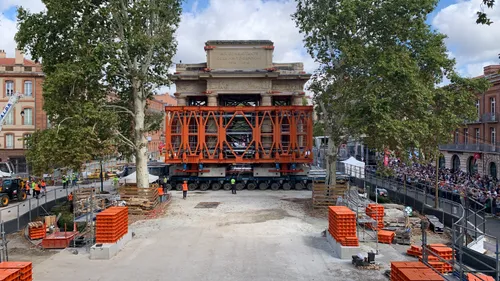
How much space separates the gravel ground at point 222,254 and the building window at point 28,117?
1425 inches

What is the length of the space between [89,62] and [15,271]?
16.0 m

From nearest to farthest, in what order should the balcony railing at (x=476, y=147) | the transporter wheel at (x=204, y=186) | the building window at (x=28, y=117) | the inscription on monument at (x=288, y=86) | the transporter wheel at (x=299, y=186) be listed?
the transporter wheel at (x=204, y=186)
the transporter wheel at (x=299, y=186)
the inscription on monument at (x=288, y=86)
the balcony railing at (x=476, y=147)
the building window at (x=28, y=117)

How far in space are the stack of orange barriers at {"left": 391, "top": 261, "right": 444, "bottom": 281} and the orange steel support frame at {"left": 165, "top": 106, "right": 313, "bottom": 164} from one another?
24.8 meters

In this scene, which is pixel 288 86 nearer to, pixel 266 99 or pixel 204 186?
pixel 266 99

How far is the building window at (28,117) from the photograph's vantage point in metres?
49.8

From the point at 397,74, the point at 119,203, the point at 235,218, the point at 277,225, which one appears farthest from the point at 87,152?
the point at 397,74

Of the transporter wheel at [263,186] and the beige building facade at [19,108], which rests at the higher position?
the beige building facade at [19,108]

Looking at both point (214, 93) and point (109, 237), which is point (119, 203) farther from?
point (214, 93)

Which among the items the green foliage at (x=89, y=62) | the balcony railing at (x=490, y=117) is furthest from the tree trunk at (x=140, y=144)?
the balcony railing at (x=490, y=117)

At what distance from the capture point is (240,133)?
36.2m

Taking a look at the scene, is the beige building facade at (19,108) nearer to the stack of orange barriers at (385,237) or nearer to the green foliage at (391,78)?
the green foliage at (391,78)

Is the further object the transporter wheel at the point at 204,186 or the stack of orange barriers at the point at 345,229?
the transporter wheel at the point at 204,186

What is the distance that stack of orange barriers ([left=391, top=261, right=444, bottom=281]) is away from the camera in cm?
842

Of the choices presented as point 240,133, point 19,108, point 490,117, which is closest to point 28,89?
point 19,108
